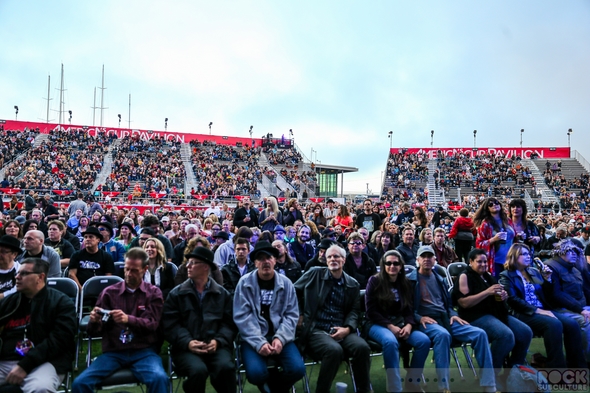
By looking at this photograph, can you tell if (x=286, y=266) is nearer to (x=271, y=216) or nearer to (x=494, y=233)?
(x=494, y=233)

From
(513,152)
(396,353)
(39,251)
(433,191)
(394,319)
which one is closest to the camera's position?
(396,353)

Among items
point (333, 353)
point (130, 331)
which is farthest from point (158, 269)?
point (333, 353)

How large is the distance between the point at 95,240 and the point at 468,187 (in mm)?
33545

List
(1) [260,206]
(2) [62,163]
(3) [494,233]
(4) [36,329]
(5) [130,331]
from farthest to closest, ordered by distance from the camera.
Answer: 1. (2) [62,163]
2. (1) [260,206]
3. (3) [494,233]
4. (5) [130,331]
5. (4) [36,329]

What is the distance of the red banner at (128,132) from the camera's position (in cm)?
3544

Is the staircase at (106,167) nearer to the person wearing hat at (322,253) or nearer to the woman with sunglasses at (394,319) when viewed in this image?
the person wearing hat at (322,253)

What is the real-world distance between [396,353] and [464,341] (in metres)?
0.85

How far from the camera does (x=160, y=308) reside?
→ 4.09 m

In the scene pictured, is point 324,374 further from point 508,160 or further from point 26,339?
point 508,160

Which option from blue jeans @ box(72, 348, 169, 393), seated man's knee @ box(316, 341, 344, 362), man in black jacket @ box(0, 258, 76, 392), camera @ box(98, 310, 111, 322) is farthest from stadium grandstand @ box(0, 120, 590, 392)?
seated man's knee @ box(316, 341, 344, 362)

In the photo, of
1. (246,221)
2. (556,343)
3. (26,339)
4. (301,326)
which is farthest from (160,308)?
(246,221)

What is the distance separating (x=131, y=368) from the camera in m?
3.78

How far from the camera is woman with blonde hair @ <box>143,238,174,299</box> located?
5.40 metres

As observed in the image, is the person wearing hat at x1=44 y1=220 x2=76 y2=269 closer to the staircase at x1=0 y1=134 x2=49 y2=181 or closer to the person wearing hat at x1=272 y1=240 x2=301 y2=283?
the person wearing hat at x1=272 y1=240 x2=301 y2=283
